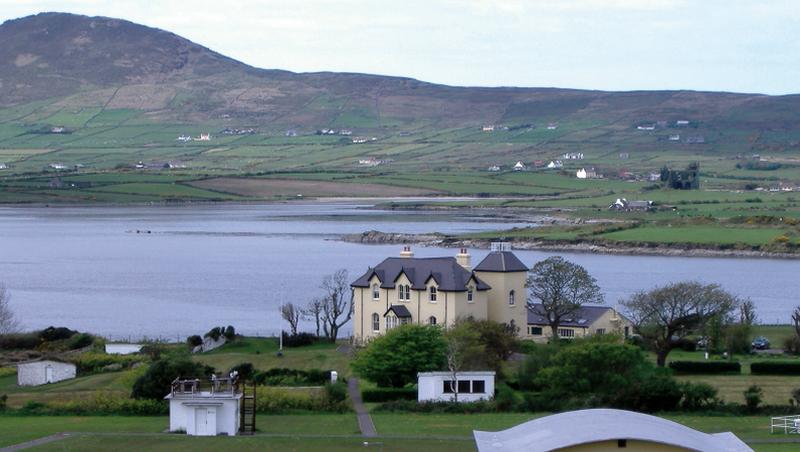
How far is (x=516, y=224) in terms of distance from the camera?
10162cm

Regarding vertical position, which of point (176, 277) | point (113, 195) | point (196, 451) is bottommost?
point (196, 451)

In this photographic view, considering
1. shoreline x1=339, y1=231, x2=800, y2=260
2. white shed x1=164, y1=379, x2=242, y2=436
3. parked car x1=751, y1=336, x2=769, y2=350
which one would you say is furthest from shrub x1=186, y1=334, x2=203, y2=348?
shoreline x1=339, y1=231, x2=800, y2=260

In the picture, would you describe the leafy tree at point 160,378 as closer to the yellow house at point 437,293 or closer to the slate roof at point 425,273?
the yellow house at point 437,293

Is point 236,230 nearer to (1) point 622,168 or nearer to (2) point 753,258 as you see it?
(2) point 753,258

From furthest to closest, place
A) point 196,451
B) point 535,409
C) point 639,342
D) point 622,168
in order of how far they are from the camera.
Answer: point 622,168, point 639,342, point 535,409, point 196,451

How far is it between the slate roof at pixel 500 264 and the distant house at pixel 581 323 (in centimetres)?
130

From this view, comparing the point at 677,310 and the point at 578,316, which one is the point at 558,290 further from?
the point at 677,310

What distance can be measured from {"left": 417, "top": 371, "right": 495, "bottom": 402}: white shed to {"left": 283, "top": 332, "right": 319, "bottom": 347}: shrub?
36.7 feet

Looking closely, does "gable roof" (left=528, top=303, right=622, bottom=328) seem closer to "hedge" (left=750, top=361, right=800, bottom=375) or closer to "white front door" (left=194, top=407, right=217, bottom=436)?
"hedge" (left=750, top=361, right=800, bottom=375)

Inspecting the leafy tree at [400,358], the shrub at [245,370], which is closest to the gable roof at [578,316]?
the leafy tree at [400,358]

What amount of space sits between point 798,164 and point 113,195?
3001 inches

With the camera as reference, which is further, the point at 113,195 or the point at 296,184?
the point at 296,184

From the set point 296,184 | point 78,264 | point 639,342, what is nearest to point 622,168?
point 296,184

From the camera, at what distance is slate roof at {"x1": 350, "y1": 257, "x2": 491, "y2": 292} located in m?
36.1
